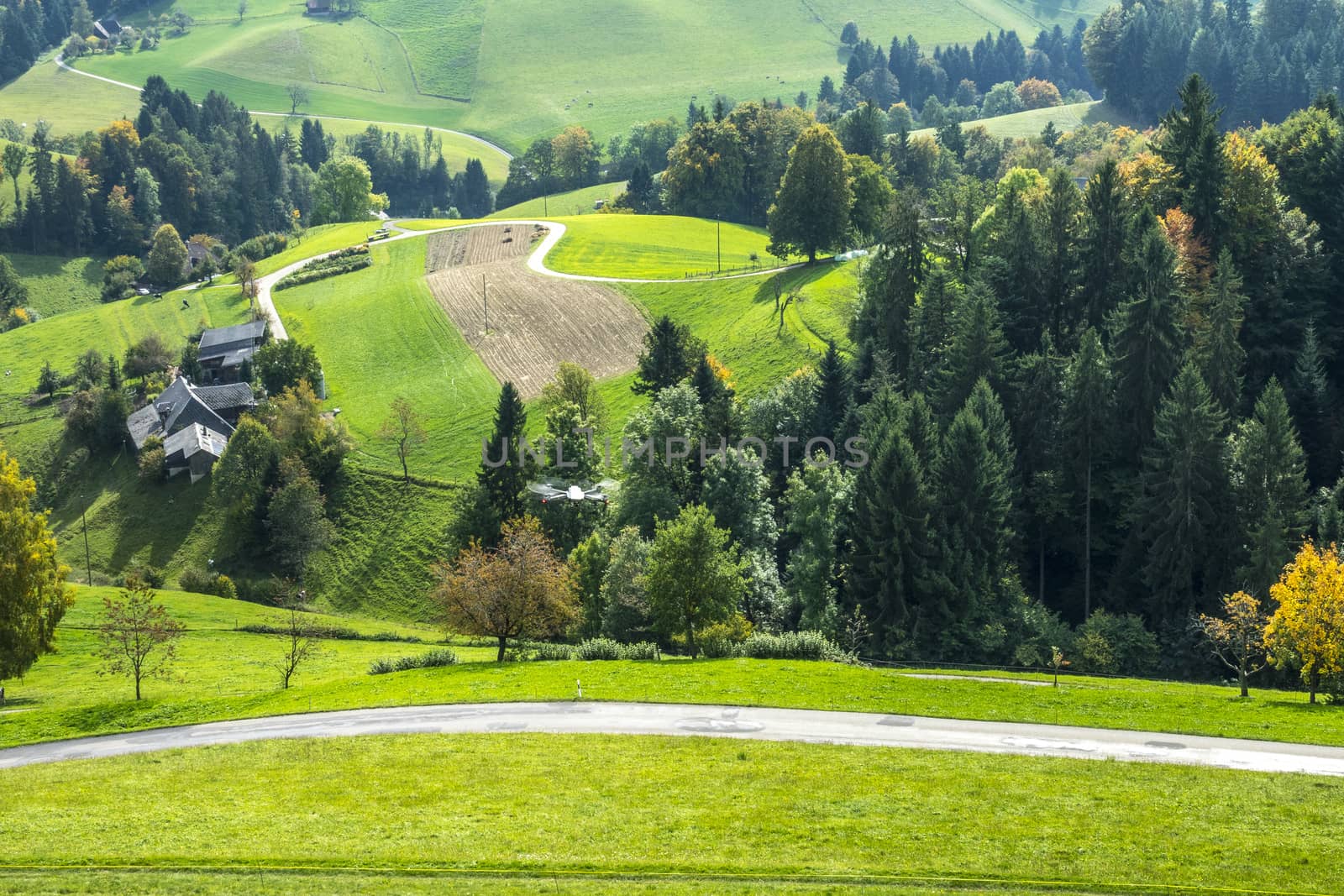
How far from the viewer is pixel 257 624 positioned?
8450 centimetres

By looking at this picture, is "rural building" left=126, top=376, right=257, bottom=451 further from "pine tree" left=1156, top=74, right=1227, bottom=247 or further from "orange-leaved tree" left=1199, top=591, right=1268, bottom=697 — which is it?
"orange-leaved tree" left=1199, top=591, right=1268, bottom=697

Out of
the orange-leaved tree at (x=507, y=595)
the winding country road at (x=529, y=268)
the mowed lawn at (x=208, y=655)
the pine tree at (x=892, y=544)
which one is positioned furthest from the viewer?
the winding country road at (x=529, y=268)

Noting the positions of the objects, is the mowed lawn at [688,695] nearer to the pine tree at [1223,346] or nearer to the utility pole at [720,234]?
the pine tree at [1223,346]

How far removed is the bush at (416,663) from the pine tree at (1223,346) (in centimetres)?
5397

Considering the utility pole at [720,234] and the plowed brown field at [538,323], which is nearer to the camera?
the plowed brown field at [538,323]

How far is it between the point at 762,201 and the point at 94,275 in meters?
104

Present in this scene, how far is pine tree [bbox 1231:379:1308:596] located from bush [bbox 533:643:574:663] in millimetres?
39526

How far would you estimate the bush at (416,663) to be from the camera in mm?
63000

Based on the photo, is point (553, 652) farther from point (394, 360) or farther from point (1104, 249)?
point (394, 360)

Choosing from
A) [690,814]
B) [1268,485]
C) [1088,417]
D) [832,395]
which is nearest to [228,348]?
[832,395]

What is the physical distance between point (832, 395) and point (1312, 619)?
44165 mm

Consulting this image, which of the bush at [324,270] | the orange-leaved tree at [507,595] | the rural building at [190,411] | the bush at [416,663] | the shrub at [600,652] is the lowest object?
the bush at [416,663]

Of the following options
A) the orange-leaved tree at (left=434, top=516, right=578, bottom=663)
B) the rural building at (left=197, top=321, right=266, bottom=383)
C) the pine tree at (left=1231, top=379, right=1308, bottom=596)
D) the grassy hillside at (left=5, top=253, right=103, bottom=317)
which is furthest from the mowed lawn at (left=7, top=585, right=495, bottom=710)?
the grassy hillside at (left=5, top=253, right=103, bottom=317)

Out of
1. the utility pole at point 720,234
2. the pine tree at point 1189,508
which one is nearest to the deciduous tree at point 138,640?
the pine tree at point 1189,508
